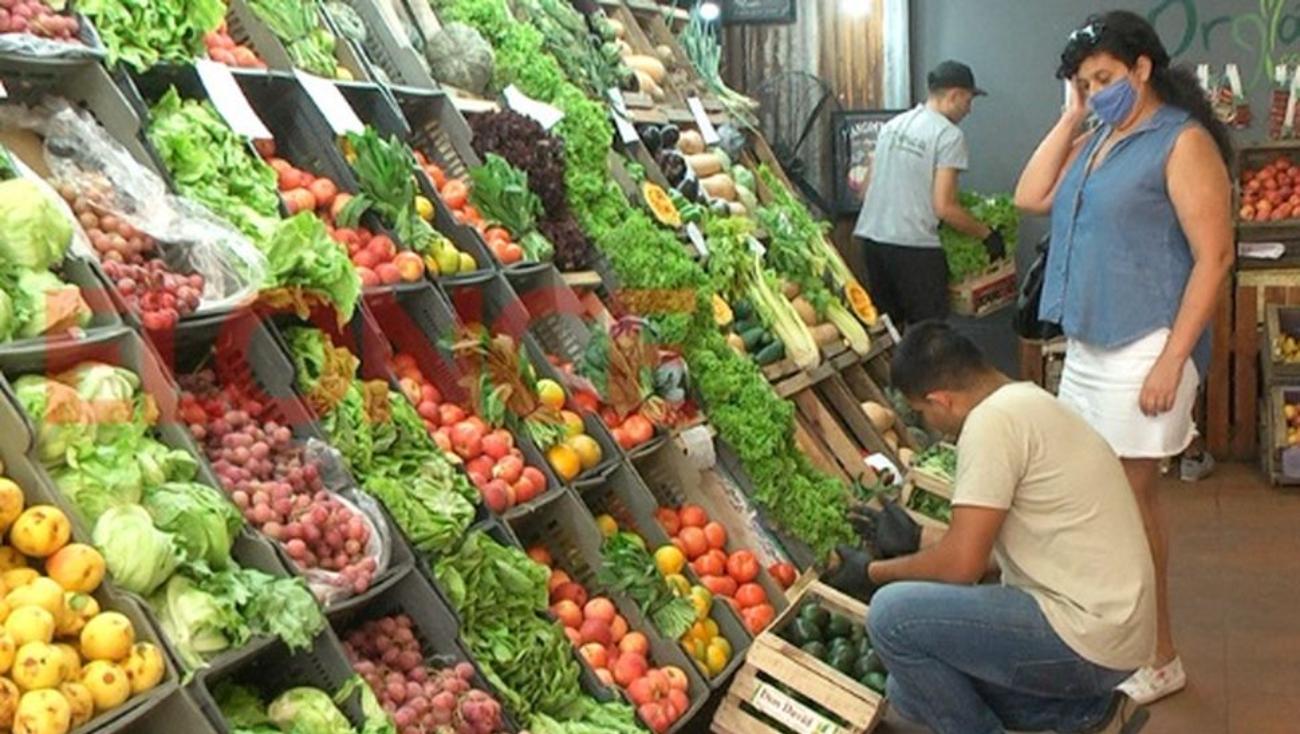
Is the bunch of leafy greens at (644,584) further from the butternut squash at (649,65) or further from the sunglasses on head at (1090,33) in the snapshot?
the butternut squash at (649,65)

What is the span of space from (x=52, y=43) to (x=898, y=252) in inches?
198

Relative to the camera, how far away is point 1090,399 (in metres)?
4.56

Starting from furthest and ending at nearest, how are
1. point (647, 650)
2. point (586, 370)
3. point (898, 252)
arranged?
1. point (898, 252)
2. point (586, 370)
3. point (647, 650)

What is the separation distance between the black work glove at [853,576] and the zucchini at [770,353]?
3.94ft

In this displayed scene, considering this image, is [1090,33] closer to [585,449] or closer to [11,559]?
[585,449]

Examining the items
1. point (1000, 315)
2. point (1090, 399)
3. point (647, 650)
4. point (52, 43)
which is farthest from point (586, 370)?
point (1000, 315)

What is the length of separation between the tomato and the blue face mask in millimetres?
1683

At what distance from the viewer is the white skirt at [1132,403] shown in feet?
14.4

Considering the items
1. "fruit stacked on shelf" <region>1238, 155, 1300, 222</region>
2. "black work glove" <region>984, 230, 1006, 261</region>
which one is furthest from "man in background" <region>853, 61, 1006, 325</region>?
"fruit stacked on shelf" <region>1238, 155, 1300, 222</region>

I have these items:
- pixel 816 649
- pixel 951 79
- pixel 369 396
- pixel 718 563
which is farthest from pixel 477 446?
pixel 951 79

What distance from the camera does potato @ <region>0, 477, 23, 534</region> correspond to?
8.55ft

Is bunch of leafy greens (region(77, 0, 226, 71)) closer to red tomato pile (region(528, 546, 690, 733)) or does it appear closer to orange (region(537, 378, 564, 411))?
orange (region(537, 378, 564, 411))

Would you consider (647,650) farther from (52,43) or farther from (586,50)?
(586,50)

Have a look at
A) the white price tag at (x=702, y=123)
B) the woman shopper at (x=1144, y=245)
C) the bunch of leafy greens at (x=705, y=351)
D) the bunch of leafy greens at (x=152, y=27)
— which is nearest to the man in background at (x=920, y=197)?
the white price tag at (x=702, y=123)
